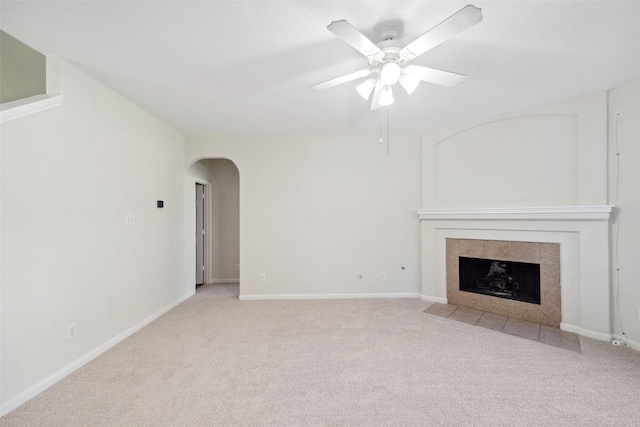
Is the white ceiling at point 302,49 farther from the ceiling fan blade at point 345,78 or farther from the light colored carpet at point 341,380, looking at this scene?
the light colored carpet at point 341,380

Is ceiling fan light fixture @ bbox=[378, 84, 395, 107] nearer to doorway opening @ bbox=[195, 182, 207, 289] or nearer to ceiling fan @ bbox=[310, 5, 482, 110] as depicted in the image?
ceiling fan @ bbox=[310, 5, 482, 110]

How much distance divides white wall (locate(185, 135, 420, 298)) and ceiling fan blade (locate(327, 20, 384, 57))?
2.50 m

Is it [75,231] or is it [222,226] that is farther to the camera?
[222,226]

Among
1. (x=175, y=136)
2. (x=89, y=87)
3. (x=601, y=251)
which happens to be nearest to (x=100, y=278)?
(x=89, y=87)

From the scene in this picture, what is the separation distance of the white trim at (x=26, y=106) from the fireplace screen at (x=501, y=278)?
4.71 m

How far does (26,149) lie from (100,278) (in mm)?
1231

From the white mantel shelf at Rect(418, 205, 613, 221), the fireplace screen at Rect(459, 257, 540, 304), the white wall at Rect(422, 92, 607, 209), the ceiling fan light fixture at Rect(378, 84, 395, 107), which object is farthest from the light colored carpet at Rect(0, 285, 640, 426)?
the ceiling fan light fixture at Rect(378, 84, 395, 107)

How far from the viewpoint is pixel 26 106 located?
1856mm

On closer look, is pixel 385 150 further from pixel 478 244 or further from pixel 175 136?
pixel 175 136

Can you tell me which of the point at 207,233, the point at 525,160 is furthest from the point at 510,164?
the point at 207,233

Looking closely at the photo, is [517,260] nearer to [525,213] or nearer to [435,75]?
[525,213]

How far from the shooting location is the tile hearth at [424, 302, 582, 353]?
8.72 feet

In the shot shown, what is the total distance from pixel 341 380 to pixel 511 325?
7.52ft

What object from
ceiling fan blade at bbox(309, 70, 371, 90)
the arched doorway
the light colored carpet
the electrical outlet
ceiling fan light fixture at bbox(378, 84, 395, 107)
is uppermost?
ceiling fan blade at bbox(309, 70, 371, 90)
